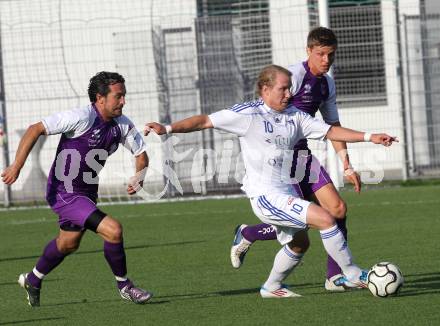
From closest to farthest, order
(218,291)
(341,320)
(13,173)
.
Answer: (341,320), (13,173), (218,291)

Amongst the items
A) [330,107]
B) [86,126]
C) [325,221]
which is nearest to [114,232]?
[86,126]

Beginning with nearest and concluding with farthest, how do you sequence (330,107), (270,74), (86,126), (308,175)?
(270,74), (86,126), (308,175), (330,107)

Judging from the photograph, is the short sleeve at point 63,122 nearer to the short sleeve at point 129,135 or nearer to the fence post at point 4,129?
the short sleeve at point 129,135

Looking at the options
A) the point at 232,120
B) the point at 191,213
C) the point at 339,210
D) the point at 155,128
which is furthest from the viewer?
the point at 191,213

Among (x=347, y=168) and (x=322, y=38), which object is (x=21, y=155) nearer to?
(x=322, y=38)

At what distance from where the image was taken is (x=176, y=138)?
1853 cm

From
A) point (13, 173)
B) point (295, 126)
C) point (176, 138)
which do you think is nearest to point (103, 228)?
point (13, 173)

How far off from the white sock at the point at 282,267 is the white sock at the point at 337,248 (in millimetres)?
434

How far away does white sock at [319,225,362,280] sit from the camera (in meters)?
7.66

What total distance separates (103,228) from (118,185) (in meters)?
10.8

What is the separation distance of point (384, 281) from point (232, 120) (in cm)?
157

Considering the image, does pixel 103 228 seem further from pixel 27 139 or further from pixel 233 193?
pixel 233 193

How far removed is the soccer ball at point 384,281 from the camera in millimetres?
7633

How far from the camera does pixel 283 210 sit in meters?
→ 7.75
